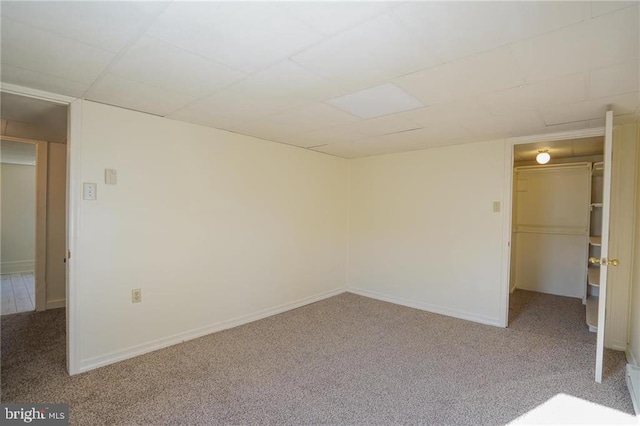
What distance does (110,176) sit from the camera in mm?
2672

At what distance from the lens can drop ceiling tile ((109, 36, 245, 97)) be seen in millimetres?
1707

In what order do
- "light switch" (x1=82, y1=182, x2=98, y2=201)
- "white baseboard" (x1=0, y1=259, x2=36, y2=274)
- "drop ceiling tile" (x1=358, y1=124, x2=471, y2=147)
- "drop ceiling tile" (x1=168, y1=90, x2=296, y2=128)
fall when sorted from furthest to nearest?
"white baseboard" (x1=0, y1=259, x2=36, y2=274), "drop ceiling tile" (x1=358, y1=124, x2=471, y2=147), "light switch" (x1=82, y1=182, x2=98, y2=201), "drop ceiling tile" (x1=168, y1=90, x2=296, y2=128)

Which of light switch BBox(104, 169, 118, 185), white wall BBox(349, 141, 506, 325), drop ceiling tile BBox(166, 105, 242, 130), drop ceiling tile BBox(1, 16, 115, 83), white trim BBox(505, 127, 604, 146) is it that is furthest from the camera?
white wall BBox(349, 141, 506, 325)

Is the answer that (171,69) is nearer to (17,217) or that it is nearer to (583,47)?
(583,47)

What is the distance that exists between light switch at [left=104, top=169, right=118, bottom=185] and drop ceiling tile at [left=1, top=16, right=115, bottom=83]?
798mm

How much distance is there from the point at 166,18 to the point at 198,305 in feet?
8.79

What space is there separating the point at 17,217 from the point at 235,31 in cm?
752

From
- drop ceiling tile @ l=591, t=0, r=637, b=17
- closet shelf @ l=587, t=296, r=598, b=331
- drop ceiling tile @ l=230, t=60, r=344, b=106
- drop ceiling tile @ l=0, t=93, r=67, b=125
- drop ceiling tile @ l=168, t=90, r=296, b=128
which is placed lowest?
closet shelf @ l=587, t=296, r=598, b=331

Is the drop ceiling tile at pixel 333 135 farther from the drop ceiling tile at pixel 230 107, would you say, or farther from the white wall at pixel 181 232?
the drop ceiling tile at pixel 230 107

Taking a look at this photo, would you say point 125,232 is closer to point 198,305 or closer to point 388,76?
point 198,305

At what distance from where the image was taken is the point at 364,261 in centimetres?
494

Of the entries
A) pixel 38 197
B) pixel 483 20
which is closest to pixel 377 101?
pixel 483 20

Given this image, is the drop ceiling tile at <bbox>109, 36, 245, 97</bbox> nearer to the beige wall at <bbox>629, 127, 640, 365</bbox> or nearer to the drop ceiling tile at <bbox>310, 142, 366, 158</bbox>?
the drop ceiling tile at <bbox>310, 142, 366, 158</bbox>

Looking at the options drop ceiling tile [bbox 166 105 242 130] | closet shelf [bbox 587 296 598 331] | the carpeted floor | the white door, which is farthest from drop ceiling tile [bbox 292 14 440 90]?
closet shelf [bbox 587 296 598 331]
